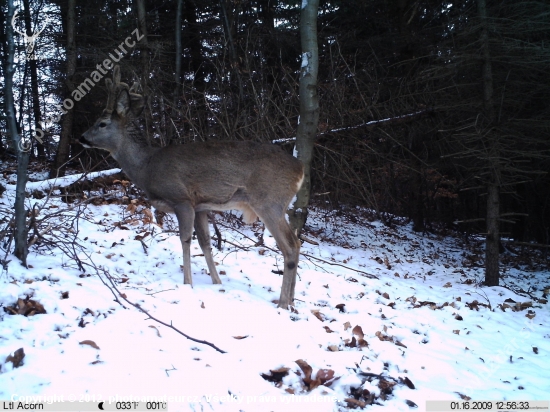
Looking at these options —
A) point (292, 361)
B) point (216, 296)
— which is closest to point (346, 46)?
point (216, 296)

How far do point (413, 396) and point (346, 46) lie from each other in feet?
41.1

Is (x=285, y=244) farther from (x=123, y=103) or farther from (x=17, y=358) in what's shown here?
(x=17, y=358)

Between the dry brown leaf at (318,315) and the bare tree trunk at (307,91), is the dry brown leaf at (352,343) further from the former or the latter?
the bare tree trunk at (307,91)

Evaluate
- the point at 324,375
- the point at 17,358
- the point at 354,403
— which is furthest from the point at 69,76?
the point at 354,403

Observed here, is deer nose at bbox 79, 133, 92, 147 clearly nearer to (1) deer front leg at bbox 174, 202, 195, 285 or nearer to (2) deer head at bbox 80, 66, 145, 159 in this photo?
(2) deer head at bbox 80, 66, 145, 159

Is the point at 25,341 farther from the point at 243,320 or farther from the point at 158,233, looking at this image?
the point at 158,233

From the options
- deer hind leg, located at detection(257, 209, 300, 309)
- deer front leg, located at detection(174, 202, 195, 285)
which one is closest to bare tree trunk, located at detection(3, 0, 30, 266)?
deer front leg, located at detection(174, 202, 195, 285)

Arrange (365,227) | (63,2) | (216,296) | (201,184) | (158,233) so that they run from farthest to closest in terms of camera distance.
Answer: (365,227), (63,2), (158,233), (201,184), (216,296)

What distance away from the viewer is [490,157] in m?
8.11

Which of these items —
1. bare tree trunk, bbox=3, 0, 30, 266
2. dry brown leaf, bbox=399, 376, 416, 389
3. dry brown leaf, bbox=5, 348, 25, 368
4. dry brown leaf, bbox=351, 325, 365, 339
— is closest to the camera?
dry brown leaf, bbox=5, 348, 25, 368

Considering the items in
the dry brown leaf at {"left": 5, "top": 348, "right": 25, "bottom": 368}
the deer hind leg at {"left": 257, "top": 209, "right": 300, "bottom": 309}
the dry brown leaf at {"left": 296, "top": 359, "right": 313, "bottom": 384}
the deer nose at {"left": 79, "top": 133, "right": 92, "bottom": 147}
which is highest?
the deer nose at {"left": 79, "top": 133, "right": 92, "bottom": 147}

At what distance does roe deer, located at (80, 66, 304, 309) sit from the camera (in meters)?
5.41

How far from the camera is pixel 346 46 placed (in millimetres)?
13992

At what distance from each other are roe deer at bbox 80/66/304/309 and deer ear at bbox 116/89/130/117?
18 millimetres
